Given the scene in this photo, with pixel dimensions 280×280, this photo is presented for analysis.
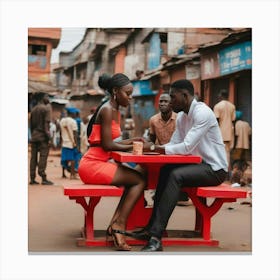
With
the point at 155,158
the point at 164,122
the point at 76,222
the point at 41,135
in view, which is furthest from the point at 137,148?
the point at 41,135

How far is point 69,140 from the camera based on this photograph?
8602 millimetres

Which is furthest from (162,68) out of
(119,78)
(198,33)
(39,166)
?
(119,78)

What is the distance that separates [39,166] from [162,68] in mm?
2612

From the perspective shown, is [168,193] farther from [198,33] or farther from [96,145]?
[198,33]

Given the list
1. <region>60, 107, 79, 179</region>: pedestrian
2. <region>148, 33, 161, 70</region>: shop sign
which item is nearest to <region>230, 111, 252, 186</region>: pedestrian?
<region>148, 33, 161, 70</region>: shop sign

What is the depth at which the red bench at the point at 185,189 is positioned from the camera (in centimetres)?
592

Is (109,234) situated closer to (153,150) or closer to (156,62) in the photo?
(153,150)

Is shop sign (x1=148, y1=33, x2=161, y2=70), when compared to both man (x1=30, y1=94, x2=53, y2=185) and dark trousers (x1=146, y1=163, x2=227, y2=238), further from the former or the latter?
dark trousers (x1=146, y1=163, x2=227, y2=238)

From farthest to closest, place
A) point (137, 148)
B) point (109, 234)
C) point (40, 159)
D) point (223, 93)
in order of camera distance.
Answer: point (223, 93)
point (40, 159)
point (109, 234)
point (137, 148)

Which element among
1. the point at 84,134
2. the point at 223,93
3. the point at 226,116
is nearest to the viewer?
the point at 226,116

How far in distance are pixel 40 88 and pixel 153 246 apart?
312cm

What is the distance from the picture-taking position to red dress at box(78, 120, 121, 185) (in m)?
6.10

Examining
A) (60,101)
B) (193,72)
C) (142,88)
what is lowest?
(60,101)

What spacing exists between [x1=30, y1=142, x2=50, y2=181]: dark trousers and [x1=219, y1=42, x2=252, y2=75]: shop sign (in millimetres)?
2929
